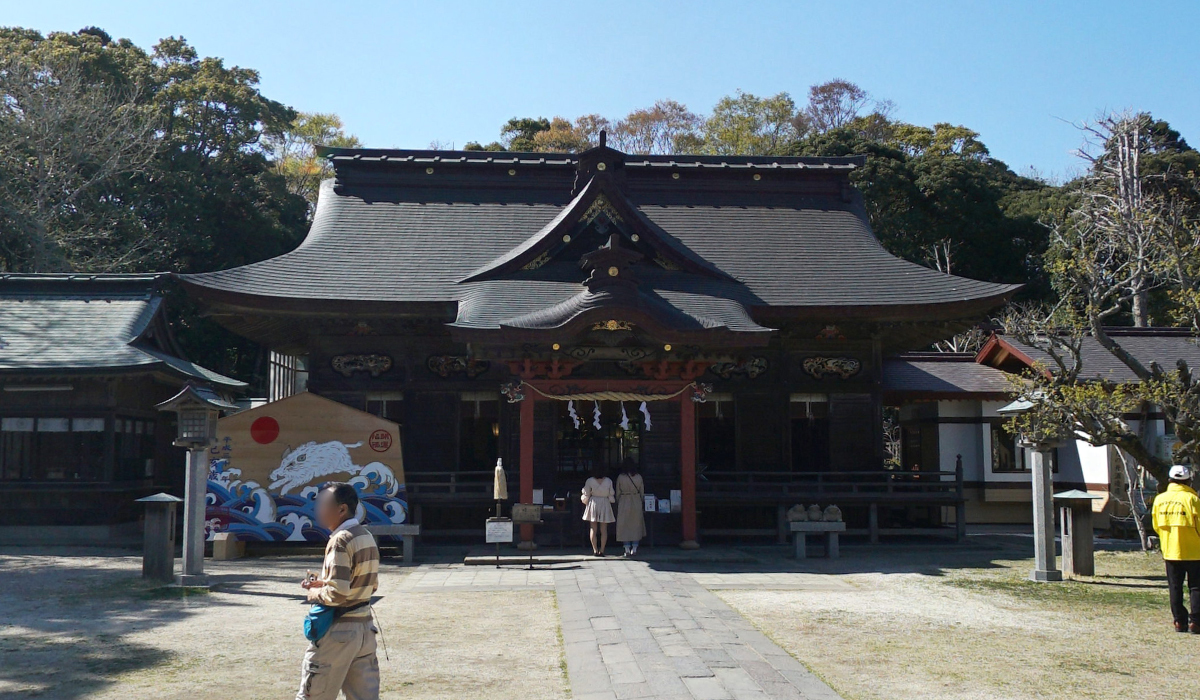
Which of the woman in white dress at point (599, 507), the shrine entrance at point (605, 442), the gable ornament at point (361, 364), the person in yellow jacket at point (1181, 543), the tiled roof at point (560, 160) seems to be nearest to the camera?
the person in yellow jacket at point (1181, 543)

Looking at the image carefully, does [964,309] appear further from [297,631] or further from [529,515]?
[297,631]

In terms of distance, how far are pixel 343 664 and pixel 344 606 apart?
0.29 metres

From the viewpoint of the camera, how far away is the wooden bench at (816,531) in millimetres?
13411

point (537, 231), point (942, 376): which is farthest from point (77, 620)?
point (942, 376)

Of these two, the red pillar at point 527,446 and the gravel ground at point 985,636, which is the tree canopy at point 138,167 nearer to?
the red pillar at point 527,446

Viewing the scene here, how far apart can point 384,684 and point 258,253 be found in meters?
26.6

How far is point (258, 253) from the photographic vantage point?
30.4 m

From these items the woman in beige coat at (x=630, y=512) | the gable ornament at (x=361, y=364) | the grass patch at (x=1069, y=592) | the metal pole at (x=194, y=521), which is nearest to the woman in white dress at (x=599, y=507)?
the woman in beige coat at (x=630, y=512)

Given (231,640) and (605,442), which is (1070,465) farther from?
(231,640)

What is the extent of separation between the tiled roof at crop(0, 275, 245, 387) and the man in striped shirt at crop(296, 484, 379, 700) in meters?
13.0

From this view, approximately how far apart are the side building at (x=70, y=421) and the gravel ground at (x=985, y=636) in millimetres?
12049

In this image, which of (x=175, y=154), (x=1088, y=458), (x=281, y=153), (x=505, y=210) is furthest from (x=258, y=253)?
(x=1088, y=458)

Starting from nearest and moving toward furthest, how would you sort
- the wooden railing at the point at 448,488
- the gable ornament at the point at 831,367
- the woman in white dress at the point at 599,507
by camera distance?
the woman in white dress at the point at 599,507, the wooden railing at the point at 448,488, the gable ornament at the point at 831,367

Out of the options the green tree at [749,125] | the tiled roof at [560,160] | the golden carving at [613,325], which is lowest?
the golden carving at [613,325]
